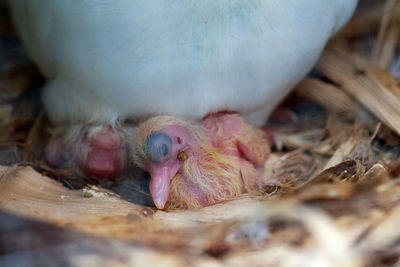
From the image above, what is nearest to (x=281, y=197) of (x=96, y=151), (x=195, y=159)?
(x=195, y=159)

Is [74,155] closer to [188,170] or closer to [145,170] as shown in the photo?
[145,170]

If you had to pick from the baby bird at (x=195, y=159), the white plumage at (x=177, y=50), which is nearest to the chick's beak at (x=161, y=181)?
the baby bird at (x=195, y=159)

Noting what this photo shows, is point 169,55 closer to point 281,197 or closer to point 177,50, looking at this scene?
point 177,50

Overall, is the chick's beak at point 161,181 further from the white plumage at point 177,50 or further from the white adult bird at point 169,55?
the white plumage at point 177,50

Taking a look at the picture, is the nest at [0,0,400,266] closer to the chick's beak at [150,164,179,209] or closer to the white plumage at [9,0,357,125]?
the chick's beak at [150,164,179,209]

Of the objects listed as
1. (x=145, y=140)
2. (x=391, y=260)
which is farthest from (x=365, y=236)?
(x=145, y=140)

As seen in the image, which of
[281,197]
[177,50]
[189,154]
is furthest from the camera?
[189,154]
